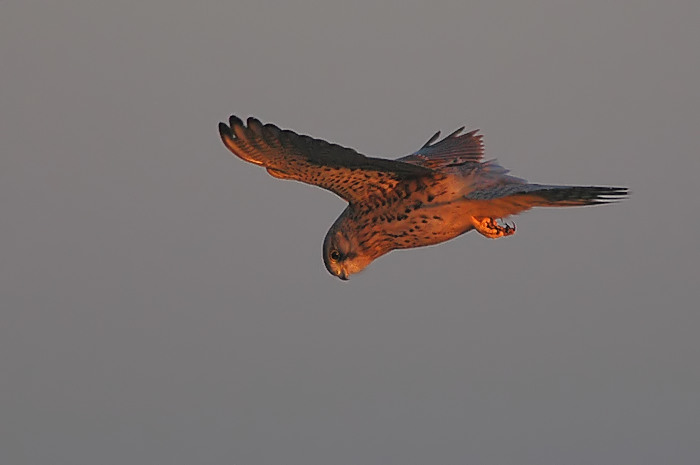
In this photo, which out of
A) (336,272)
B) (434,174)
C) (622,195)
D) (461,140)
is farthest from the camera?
(461,140)

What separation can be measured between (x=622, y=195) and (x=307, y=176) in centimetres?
288

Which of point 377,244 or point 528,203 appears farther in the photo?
point 377,244

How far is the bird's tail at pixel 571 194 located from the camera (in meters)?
9.52

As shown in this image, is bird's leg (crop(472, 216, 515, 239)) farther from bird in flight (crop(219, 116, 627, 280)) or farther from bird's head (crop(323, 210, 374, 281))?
bird's head (crop(323, 210, 374, 281))

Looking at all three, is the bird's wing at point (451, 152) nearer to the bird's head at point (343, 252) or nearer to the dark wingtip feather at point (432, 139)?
the dark wingtip feather at point (432, 139)

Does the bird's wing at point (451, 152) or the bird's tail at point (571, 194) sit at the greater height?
the bird's wing at point (451, 152)

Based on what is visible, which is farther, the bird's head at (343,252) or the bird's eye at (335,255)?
the bird's eye at (335,255)

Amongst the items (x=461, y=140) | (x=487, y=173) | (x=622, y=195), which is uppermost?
(x=461, y=140)

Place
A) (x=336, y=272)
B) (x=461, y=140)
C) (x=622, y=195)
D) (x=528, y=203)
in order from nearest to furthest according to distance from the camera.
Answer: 1. (x=622, y=195)
2. (x=528, y=203)
3. (x=336, y=272)
4. (x=461, y=140)

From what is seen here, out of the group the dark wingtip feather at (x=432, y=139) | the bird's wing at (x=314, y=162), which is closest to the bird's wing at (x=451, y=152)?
the dark wingtip feather at (x=432, y=139)

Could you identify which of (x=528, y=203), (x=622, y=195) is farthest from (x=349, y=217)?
(x=622, y=195)

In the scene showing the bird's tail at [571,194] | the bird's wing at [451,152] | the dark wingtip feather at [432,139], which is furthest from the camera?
the dark wingtip feather at [432,139]

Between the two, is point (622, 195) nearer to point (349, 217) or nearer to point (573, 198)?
point (573, 198)

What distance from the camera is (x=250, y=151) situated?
10477 millimetres
